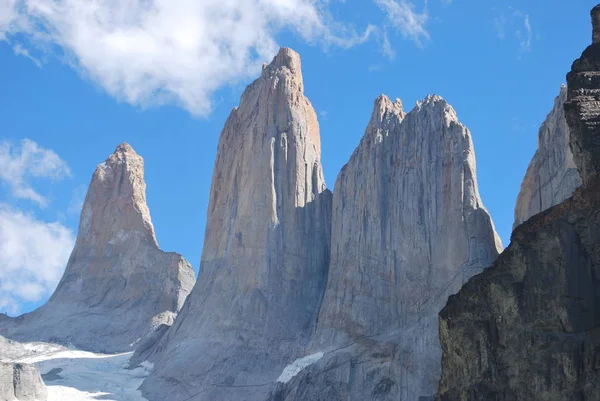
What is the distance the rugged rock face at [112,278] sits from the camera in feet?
283

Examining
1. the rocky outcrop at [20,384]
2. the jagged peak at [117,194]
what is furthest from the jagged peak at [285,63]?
the rocky outcrop at [20,384]

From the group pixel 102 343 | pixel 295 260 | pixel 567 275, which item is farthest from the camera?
pixel 102 343

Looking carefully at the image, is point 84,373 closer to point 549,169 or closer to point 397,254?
point 397,254

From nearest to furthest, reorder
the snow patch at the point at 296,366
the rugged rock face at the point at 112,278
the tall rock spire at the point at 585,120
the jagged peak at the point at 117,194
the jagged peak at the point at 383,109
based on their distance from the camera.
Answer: the tall rock spire at the point at 585,120 → the snow patch at the point at 296,366 → the jagged peak at the point at 383,109 → the rugged rock face at the point at 112,278 → the jagged peak at the point at 117,194

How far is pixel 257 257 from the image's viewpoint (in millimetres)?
70500

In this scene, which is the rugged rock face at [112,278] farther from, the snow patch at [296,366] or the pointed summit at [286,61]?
the snow patch at [296,366]

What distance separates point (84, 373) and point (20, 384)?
Result: 11.0 metres

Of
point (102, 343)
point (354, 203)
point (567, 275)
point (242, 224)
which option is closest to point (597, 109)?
point (567, 275)

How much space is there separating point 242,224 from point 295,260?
3.90m

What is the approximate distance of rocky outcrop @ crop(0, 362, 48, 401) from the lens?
62062mm

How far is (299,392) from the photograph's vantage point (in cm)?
5947

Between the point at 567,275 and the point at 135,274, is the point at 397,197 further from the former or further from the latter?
the point at 567,275

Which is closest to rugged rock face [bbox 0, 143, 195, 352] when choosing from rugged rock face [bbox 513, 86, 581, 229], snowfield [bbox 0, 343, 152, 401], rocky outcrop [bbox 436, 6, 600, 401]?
snowfield [bbox 0, 343, 152, 401]

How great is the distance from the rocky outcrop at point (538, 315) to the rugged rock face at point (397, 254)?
28794 mm
